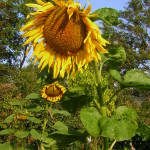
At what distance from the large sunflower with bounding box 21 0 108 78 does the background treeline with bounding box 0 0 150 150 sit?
0.30 feet

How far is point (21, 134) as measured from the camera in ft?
9.00

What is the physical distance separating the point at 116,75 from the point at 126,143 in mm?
4162

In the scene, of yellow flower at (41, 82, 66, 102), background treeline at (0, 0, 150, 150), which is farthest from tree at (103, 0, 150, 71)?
yellow flower at (41, 82, 66, 102)

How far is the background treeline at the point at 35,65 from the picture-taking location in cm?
697

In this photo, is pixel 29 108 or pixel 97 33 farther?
pixel 29 108

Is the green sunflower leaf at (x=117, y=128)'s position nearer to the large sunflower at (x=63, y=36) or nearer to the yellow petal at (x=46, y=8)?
the large sunflower at (x=63, y=36)

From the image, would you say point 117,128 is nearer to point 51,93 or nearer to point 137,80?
point 137,80

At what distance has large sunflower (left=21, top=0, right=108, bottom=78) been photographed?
1.05 meters

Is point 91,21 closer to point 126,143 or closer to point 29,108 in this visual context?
point 29,108

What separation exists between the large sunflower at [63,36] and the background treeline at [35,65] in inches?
3.6

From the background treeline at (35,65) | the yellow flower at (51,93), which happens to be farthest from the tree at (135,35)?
the yellow flower at (51,93)

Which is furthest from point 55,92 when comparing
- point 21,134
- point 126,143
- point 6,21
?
point 6,21

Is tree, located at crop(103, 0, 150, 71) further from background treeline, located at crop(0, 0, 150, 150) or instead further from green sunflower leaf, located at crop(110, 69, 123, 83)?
green sunflower leaf, located at crop(110, 69, 123, 83)

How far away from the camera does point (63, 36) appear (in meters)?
1.07
